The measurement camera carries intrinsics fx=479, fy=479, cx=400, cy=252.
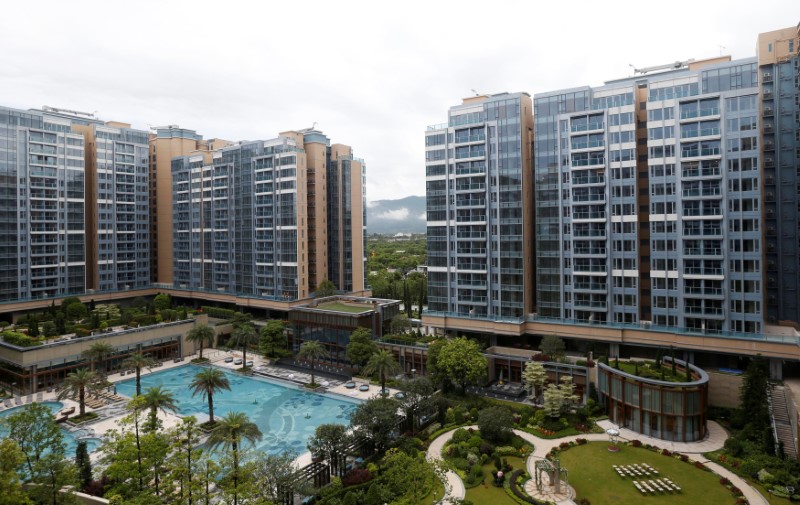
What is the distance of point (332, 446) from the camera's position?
37.8 metres

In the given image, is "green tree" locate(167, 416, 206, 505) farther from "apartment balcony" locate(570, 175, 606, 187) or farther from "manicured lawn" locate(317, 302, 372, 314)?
"apartment balcony" locate(570, 175, 606, 187)

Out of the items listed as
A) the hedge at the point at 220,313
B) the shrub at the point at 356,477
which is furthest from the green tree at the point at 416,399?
the hedge at the point at 220,313

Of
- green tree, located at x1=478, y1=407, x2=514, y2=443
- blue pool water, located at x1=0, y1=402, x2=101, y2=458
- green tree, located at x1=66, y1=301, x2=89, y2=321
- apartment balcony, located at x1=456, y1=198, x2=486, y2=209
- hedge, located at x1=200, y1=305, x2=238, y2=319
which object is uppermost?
apartment balcony, located at x1=456, y1=198, x2=486, y2=209

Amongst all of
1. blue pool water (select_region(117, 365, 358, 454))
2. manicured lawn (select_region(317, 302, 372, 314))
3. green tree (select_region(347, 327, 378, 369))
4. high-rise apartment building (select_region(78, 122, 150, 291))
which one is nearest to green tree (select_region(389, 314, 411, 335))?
green tree (select_region(347, 327, 378, 369))

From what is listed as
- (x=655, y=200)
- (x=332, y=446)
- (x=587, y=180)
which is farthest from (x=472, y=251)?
(x=332, y=446)

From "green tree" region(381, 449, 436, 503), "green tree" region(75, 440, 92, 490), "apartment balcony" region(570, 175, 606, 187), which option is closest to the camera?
"green tree" region(381, 449, 436, 503)

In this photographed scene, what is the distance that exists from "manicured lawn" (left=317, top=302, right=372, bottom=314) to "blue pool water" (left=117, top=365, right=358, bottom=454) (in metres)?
16.0

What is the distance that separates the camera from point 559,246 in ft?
208

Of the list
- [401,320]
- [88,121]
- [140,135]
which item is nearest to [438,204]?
[401,320]

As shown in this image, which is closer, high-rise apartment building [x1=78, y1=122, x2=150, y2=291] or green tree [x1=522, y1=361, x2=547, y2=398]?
green tree [x1=522, y1=361, x2=547, y2=398]

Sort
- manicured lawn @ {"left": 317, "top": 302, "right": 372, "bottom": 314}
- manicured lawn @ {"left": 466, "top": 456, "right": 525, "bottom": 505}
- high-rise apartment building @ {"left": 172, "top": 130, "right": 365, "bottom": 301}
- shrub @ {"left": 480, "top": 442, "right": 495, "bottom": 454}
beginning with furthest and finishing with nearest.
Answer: high-rise apartment building @ {"left": 172, "top": 130, "right": 365, "bottom": 301} < manicured lawn @ {"left": 317, "top": 302, "right": 372, "bottom": 314} < shrub @ {"left": 480, "top": 442, "right": 495, "bottom": 454} < manicured lawn @ {"left": 466, "top": 456, "right": 525, "bottom": 505}

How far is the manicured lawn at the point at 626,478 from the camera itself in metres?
35.1

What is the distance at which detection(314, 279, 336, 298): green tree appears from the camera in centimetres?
8744

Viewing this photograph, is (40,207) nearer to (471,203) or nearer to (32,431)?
(32,431)
